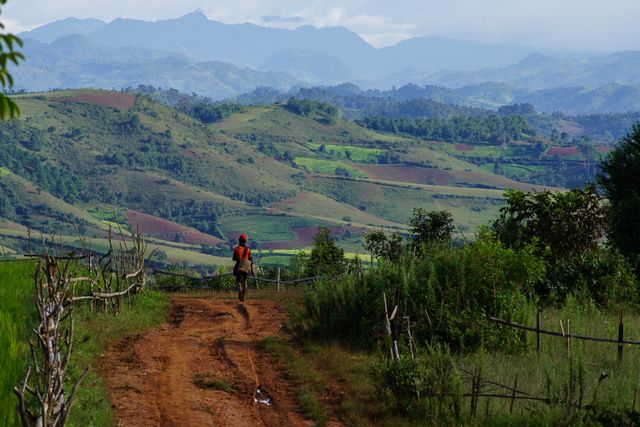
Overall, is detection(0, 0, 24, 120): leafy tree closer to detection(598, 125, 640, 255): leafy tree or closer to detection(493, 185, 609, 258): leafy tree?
detection(493, 185, 609, 258): leafy tree

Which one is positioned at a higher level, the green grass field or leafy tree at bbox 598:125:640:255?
leafy tree at bbox 598:125:640:255

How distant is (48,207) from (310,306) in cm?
16705

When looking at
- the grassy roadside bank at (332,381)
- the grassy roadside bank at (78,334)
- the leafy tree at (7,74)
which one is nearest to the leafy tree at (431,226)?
the grassy roadside bank at (78,334)

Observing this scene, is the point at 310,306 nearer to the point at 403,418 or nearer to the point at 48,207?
the point at 403,418

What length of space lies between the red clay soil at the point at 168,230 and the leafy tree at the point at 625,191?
147 meters

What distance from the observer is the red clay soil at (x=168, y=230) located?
565 ft

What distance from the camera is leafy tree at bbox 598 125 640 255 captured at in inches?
931

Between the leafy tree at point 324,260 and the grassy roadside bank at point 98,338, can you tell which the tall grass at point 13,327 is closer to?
the grassy roadside bank at point 98,338

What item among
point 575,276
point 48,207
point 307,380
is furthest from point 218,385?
point 48,207

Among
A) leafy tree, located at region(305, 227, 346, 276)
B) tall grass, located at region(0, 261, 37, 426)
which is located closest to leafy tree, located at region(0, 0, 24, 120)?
tall grass, located at region(0, 261, 37, 426)

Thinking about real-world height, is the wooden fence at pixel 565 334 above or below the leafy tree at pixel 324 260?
above

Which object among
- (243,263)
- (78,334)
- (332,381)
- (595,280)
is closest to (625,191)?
(595,280)

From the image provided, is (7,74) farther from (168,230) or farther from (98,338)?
(168,230)

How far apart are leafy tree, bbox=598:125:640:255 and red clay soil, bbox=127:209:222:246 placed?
147158 millimetres
